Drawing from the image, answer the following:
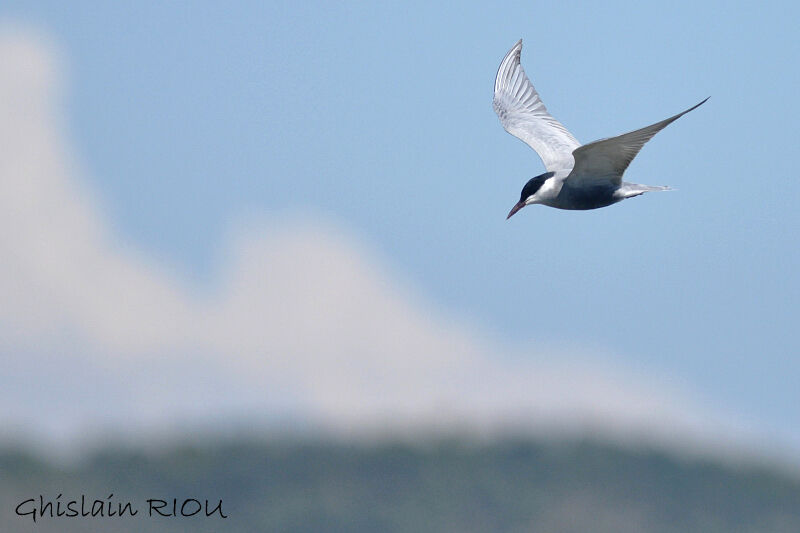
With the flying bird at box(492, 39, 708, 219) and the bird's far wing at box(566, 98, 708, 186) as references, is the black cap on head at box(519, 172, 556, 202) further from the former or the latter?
the bird's far wing at box(566, 98, 708, 186)

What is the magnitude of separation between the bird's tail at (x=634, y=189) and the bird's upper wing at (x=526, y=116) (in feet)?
5.75

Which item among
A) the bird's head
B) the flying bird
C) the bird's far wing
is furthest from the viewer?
the bird's head

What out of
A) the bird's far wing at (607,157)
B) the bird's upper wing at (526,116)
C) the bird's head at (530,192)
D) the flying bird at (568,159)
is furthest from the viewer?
the bird's upper wing at (526,116)

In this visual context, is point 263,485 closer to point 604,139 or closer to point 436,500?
point 436,500

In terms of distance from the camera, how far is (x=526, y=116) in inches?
663

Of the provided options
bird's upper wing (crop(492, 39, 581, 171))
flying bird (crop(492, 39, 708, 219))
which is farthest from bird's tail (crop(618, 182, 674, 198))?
Answer: bird's upper wing (crop(492, 39, 581, 171))

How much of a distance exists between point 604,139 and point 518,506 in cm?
6207

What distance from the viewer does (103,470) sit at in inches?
2680

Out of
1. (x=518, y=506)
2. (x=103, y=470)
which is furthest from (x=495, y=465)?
(x=103, y=470)

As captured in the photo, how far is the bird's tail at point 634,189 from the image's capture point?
13.5 m

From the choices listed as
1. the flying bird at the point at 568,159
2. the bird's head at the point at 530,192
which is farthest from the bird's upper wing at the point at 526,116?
the bird's head at the point at 530,192

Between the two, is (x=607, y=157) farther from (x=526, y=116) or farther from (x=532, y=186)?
(x=526, y=116)

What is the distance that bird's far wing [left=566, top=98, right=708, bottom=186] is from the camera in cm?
1220

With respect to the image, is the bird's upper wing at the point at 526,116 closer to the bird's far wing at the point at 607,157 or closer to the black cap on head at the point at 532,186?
the black cap on head at the point at 532,186
